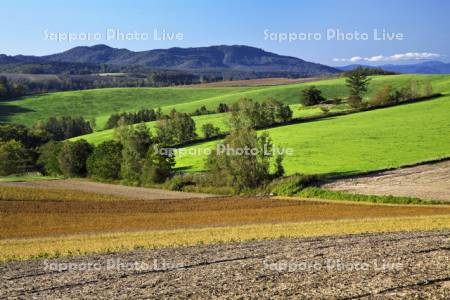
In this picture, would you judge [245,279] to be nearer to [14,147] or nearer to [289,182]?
[289,182]

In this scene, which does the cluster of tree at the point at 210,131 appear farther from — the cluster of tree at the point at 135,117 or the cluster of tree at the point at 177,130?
the cluster of tree at the point at 135,117

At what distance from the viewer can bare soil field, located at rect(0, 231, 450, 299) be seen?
17.2 meters

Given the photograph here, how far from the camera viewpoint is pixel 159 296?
1752cm

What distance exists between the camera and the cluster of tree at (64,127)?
168 m

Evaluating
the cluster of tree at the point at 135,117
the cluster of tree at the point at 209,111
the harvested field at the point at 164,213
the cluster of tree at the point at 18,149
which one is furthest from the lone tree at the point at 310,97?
the harvested field at the point at 164,213

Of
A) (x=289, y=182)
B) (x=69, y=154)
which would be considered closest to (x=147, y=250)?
(x=289, y=182)

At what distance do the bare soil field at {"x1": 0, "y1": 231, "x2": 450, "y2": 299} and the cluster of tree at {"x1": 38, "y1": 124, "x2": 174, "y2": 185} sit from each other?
63.8m

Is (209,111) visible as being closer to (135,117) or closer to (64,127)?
(135,117)

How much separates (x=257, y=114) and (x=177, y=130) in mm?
19261

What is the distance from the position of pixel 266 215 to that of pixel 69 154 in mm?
72093

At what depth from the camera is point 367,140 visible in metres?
97.8

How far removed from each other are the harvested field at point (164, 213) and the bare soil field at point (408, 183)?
6.53m

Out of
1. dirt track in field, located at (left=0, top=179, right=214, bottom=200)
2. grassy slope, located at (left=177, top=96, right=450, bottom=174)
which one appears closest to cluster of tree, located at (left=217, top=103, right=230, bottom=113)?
grassy slope, located at (left=177, top=96, right=450, bottom=174)

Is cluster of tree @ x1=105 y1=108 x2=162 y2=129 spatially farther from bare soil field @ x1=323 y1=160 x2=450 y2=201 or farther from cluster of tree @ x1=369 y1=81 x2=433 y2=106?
bare soil field @ x1=323 y1=160 x2=450 y2=201
